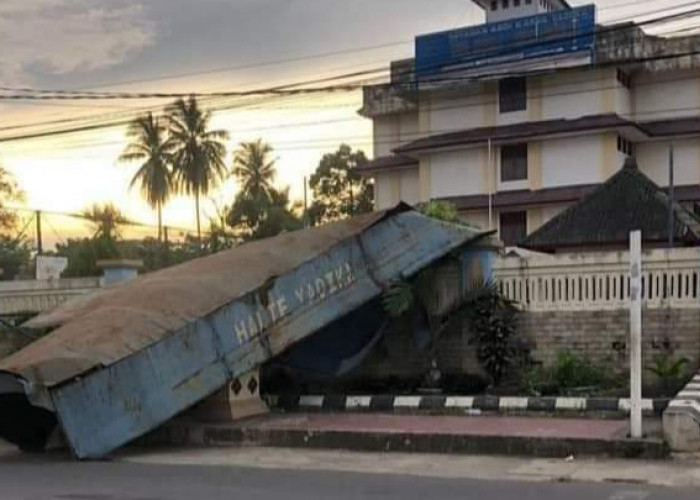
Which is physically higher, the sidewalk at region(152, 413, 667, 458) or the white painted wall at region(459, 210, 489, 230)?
the white painted wall at region(459, 210, 489, 230)

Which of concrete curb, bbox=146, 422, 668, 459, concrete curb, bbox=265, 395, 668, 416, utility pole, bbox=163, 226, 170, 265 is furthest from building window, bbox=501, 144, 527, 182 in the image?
concrete curb, bbox=146, 422, 668, 459

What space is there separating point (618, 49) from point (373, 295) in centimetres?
2591

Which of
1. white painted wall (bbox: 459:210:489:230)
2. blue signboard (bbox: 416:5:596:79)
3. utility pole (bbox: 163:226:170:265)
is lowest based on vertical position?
utility pole (bbox: 163:226:170:265)

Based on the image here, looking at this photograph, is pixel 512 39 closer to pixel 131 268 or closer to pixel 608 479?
pixel 131 268

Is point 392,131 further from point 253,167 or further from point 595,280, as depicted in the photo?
point 595,280

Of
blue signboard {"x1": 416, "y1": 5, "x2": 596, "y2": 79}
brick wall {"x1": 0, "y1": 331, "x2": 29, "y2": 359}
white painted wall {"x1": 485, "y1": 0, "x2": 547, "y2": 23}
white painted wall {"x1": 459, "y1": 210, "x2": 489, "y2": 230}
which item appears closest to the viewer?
brick wall {"x1": 0, "y1": 331, "x2": 29, "y2": 359}

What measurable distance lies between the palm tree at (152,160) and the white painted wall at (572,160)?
70.5ft

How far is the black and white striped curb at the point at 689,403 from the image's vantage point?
429 inches

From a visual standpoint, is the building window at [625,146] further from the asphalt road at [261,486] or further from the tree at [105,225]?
the asphalt road at [261,486]

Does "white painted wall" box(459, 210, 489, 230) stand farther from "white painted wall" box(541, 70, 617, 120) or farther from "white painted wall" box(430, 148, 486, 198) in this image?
"white painted wall" box(541, 70, 617, 120)

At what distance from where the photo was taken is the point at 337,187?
184 ft

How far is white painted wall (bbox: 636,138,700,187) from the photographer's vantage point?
124 feet

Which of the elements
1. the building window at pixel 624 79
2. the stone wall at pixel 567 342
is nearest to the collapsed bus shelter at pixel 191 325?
the stone wall at pixel 567 342

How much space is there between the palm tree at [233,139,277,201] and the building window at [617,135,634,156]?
75.8ft
